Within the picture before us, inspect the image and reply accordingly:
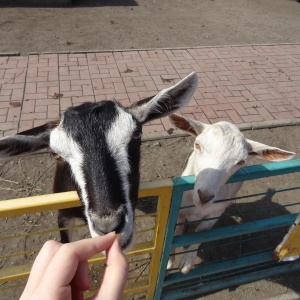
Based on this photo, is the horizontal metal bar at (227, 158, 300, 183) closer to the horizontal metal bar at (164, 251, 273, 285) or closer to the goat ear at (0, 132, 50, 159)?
the horizontal metal bar at (164, 251, 273, 285)

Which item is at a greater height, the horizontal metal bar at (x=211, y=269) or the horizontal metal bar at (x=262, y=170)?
the horizontal metal bar at (x=262, y=170)

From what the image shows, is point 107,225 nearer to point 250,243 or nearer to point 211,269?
point 211,269

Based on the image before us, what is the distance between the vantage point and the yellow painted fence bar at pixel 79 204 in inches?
63.7

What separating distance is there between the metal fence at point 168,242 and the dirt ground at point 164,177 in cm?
2

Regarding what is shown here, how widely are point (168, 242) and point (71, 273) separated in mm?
1306

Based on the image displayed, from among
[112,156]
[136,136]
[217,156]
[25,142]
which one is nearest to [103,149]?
[112,156]

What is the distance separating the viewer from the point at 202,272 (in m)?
2.96

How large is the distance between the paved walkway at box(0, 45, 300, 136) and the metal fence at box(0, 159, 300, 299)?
207 cm

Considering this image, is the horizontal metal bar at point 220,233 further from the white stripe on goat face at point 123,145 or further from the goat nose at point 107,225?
the goat nose at point 107,225

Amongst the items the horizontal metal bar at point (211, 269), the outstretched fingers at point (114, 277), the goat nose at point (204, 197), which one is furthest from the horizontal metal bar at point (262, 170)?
the horizontal metal bar at point (211, 269)

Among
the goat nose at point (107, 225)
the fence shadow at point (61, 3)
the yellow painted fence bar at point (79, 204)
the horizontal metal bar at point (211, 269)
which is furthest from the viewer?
the fence shadow at point (61, 3)

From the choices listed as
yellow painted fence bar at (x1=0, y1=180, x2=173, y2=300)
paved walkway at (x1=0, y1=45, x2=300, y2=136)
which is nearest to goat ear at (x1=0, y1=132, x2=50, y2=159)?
yellow painted fence bar at (x1=0, y1=180, x2=173, y2=300)

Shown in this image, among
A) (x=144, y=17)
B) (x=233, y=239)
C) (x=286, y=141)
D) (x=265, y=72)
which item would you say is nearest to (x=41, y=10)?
(x=144, y=17)

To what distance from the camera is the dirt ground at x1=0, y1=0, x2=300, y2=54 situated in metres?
8.18
